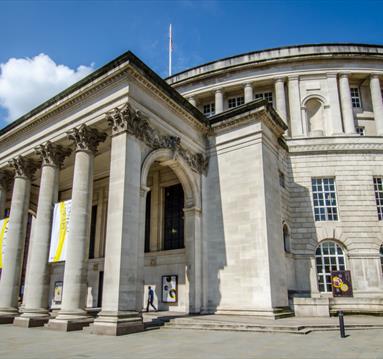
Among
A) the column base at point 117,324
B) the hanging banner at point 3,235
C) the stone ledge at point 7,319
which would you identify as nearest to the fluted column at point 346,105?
the column base at point 117,324

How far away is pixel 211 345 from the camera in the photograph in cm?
1044

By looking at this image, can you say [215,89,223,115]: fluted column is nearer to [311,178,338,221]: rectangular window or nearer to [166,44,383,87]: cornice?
[166,44,383,87]: cornice

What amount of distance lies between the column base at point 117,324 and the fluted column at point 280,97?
72.2 feet

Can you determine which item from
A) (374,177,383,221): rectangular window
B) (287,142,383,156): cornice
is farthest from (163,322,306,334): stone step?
(287,142,383,156): cornice

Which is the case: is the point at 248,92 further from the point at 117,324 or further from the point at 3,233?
the point at 117,324

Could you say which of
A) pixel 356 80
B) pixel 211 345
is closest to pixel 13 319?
pixel 211 345

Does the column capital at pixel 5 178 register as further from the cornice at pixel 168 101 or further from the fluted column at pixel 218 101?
the fluted column at pixel 218 101

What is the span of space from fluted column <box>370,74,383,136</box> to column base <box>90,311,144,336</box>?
25.4 meters

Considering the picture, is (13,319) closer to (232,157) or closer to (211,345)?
(211,345)

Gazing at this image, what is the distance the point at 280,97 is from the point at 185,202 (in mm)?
15432

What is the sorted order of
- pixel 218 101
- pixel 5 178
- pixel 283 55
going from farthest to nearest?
pixel 218 101 → pixel 283 55 → pixel 5 178

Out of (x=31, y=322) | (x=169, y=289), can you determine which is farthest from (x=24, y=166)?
(x=169, y=289)

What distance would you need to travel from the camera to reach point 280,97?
101 ft

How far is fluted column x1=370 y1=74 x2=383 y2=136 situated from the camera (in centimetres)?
2942
